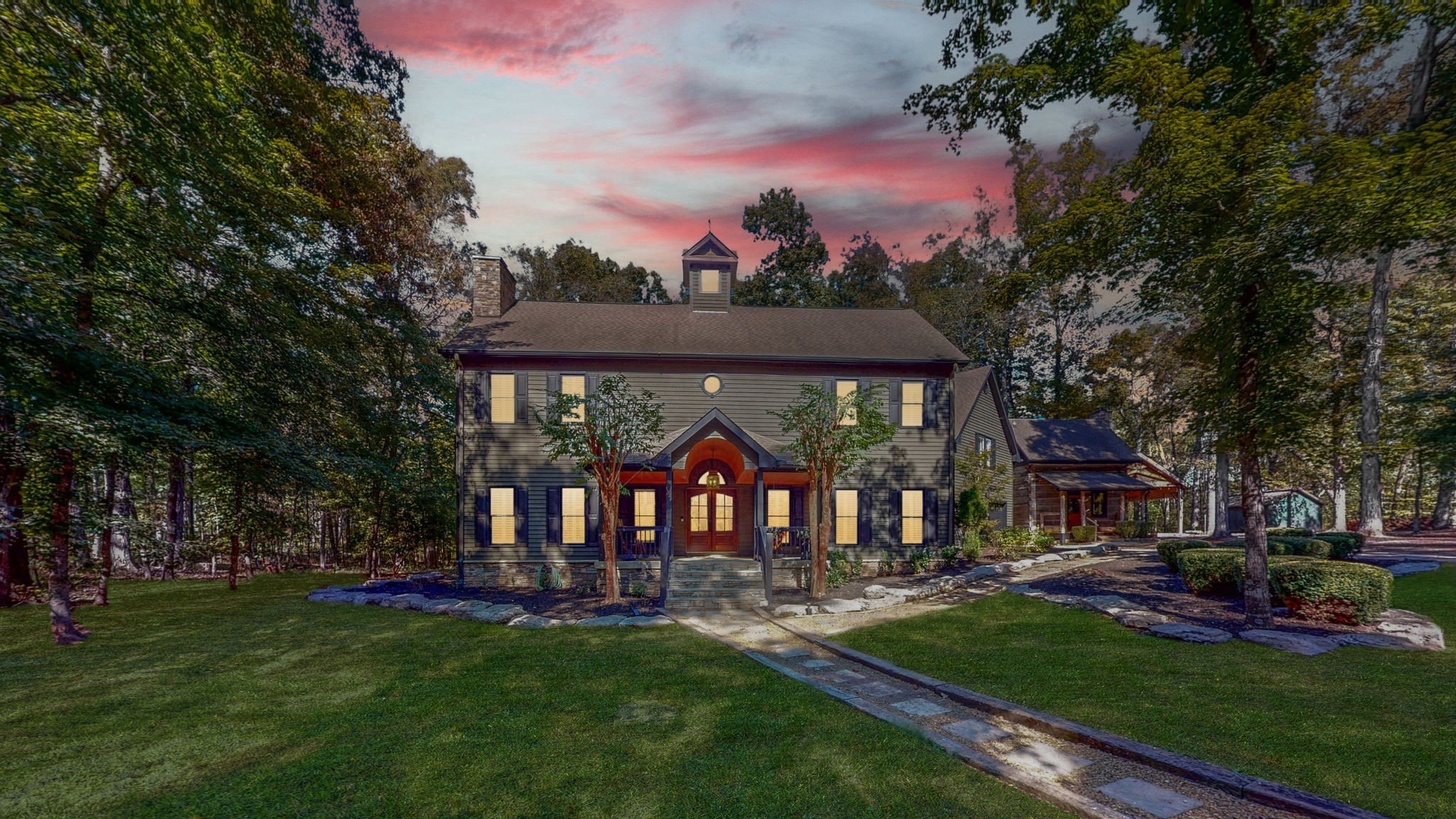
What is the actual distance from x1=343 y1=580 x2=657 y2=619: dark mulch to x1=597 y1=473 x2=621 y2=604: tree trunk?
1.12 feet

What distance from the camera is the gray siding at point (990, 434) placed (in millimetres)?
20578

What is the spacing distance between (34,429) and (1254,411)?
15.6 m

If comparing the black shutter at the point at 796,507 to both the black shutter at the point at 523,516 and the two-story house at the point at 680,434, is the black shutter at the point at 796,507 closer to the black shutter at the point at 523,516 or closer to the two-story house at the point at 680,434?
the two-story house at the point at 680,434

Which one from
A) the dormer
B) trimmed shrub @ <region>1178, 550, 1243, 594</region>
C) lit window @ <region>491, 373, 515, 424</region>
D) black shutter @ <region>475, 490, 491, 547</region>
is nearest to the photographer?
trimmed shrub @ <region>1178, 550, 1243, 594</region>

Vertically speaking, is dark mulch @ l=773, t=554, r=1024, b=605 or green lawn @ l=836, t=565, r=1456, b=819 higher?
green lawn @ l=836, t=565, r=1456, b=819

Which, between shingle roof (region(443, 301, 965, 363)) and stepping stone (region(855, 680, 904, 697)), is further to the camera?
shingle roof (region(443, 301, 965, 363))

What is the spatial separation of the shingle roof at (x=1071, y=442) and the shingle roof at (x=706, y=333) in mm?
9540

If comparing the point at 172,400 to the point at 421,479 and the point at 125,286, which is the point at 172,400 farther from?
the point at 421,479

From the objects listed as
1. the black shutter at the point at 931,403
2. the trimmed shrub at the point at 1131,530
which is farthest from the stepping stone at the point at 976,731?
the trimmed shrub at the point at 1131,530

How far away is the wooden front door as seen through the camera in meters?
15.9

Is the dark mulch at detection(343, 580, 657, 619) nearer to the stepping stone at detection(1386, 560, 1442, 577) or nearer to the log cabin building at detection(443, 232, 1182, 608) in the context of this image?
the log cabin building at detection(443, 232, 1182, 608)

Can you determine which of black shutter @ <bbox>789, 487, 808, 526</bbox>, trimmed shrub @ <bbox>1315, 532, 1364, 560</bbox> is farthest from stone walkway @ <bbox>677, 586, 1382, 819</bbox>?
trimmed shrub @ <bbox>1315, 532, 1364, 560</bbox>

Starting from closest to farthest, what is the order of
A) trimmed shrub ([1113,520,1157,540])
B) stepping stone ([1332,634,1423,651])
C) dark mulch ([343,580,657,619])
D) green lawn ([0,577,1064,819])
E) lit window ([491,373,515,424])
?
green lawn ([0,577,1064,819]) < stepping stone ([1332,634,1423,651]) < dark mulch ([343,580,657,619]) < lit window ([491,373,515,424]) < trimmed shrub ([1113,520,1157,540])

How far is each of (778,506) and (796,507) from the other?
0.56 meters
